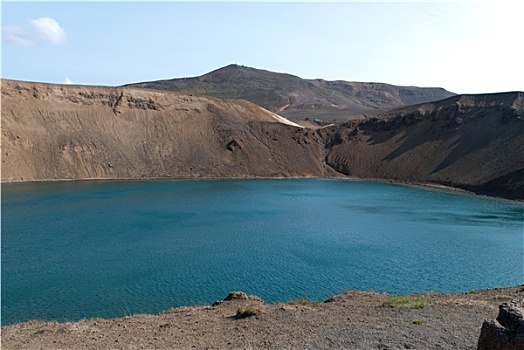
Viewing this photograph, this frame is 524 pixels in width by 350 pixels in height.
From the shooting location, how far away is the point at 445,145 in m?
78.4

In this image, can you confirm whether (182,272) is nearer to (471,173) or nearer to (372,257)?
(372,257)

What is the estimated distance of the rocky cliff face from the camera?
228 feet

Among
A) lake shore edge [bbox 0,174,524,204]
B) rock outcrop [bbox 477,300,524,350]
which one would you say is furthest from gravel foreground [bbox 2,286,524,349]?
lake shore edge [bbox 0,174,524,204]

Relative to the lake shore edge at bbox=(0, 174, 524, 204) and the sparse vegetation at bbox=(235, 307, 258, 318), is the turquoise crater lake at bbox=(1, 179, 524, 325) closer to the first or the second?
the lake shore edge at bbox=(0, 174, 524, 204)

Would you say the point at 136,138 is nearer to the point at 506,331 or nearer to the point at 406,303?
the point at 406,303

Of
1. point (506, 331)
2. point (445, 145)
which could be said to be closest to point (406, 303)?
point (506, 331)

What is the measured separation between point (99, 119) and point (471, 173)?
66300 millimetres

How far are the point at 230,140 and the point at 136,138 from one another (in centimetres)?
1814

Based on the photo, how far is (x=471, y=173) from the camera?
67.4 meters

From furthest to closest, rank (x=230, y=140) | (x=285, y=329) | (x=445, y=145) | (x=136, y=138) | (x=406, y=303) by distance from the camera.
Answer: (x=230, y=140)
(x=136, y=138)
(x=445, y=145)
(x=406, y=303)
(x=285, y=329)

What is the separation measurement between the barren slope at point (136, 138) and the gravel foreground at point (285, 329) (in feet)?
201

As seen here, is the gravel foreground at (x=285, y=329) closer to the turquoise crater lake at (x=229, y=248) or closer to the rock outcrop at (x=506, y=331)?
the rock outcrop at (x=506, y=331)

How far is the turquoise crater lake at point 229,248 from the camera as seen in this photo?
2244 centimetres

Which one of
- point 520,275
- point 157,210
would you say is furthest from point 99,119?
point 520,275
